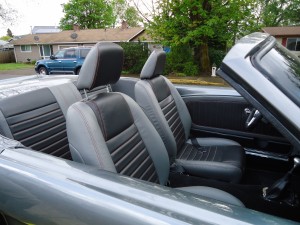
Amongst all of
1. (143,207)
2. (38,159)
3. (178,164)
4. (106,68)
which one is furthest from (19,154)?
(178,164)

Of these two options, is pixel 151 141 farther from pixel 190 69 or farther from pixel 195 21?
pixel 190 69

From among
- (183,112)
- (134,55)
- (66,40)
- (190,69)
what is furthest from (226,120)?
(66,40)

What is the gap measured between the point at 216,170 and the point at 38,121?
1489 mm

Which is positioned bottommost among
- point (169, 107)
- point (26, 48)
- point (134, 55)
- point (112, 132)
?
point (134, 55)

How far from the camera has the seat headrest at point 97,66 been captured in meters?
1.73

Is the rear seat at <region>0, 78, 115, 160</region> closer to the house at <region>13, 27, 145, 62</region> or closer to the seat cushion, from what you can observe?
the seat cushion

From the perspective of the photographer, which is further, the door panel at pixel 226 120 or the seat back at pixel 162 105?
the door panel at pixel 226 120

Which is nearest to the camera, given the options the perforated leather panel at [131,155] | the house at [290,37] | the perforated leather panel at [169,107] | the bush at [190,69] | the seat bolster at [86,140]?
the seat bolster at [86,140]

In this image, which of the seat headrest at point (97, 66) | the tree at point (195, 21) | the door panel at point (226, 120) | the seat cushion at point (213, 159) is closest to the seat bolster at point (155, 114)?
the seat cushion at point (213, 159)

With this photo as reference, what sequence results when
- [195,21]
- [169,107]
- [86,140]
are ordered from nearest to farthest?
1. [86,140]
2. [169,107]
3. [195,21]

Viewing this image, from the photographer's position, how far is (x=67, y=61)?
15961mm

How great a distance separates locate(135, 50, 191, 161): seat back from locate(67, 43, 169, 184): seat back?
425mm

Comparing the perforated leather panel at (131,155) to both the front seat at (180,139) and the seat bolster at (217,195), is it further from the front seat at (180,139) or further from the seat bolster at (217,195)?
the front seat at (180,139)

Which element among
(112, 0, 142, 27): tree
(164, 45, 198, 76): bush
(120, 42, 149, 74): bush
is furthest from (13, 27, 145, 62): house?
(164, 45, 198, 76): bush
